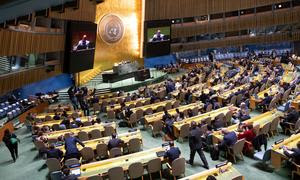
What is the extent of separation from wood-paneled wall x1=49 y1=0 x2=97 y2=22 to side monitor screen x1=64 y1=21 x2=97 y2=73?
2.13 feet

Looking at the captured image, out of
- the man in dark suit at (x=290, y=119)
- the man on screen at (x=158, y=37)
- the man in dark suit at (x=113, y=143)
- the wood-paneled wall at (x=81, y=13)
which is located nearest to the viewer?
the man in dark suit at (x=113, y=143)

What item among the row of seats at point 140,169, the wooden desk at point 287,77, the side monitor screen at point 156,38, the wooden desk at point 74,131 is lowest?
the row of seats at point 140,169

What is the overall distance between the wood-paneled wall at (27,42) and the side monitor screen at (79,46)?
737 millimetres

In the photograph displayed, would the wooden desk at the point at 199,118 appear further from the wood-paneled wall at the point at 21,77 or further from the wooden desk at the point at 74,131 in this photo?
the wood-paneled wall at the point at 21,77

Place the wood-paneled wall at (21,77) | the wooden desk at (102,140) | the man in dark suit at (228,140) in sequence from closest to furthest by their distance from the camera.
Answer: the man in dark suit at (228,140), the wooden desk at (102,140), the wood-paneled wall at (21,77)

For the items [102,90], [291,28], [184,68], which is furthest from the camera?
[184,68]

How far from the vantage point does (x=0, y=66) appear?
14914 mm

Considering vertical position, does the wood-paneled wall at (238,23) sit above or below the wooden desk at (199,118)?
above

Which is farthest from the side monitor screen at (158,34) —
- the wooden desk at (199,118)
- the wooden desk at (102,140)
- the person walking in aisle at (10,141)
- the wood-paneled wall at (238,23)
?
the person walking in aisle at (10,141)

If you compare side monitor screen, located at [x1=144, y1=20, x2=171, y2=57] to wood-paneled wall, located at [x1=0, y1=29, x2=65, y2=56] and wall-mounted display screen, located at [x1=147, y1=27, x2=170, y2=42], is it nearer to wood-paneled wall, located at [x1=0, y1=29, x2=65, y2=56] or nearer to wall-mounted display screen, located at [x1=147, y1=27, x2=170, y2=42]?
wall-mounted display screen, located at [x1=147, y1=27, x2=170, y2=42]

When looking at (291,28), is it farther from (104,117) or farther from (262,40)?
(104,117)

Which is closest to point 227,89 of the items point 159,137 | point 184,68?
point 159,137

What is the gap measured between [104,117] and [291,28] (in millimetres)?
23915

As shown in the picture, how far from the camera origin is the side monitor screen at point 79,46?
19.0 metres
